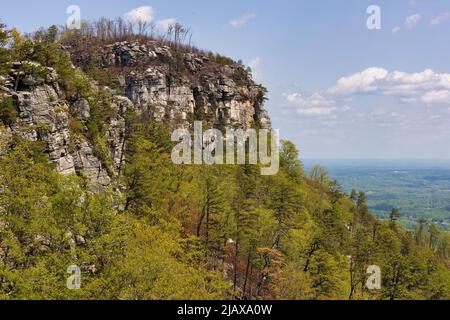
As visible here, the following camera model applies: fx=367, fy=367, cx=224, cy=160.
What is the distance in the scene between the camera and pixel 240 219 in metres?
41.5

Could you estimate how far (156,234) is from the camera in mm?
32531

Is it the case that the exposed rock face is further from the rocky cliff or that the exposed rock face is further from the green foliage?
the green foliage

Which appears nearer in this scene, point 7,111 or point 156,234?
point 156,234

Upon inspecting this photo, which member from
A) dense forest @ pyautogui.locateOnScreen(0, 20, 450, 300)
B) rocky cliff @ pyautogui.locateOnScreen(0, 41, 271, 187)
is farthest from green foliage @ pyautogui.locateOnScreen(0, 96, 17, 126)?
rocky cliff @ pyautogui.locateOnScreen(0, 41, 271, 187)

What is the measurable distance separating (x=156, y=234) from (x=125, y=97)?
4664 centimetres

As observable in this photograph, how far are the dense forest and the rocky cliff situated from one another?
1464mm

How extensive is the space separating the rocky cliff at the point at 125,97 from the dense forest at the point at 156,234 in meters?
1.46

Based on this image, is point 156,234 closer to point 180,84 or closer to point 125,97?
point 125,97

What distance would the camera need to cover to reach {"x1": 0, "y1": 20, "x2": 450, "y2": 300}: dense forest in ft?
83.5

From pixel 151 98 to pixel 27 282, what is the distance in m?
91.9

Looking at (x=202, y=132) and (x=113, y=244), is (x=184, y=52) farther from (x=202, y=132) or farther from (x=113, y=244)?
(x=113, y=244)

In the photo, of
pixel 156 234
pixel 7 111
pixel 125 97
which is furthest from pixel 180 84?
pixel 156 234

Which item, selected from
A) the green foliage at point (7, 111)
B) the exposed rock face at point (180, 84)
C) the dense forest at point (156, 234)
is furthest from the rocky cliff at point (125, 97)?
the dense forest at point (156, 234)

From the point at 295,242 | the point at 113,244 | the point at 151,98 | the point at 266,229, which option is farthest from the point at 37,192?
the point at 151,98
